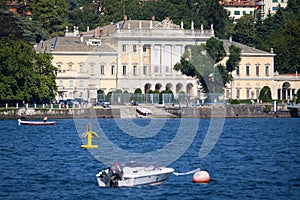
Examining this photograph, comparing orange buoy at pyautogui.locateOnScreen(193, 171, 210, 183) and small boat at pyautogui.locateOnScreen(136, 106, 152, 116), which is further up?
small boat at pyautogui.locateOnScreen(136, 106, 152, 116)

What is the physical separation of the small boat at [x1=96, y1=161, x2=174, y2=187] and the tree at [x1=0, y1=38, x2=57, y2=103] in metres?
57.2

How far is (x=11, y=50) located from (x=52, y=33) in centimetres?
4049

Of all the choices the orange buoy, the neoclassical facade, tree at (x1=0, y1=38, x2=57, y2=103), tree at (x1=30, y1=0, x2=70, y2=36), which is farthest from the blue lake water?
tree at (x1=30, y1=0, x2=70, y2=36)

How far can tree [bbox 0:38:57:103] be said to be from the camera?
105500mm

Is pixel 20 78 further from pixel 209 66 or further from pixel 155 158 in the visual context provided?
pixel 155 158

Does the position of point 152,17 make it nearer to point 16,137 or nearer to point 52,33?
point 52,33

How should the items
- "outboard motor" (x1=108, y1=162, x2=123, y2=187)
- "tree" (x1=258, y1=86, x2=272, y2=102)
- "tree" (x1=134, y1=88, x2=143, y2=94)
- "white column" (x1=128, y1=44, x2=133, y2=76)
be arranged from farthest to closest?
"white column" (x1=128, y1=44, x2=133, y2=76)
"tree" (x1=134, y1=88, x2=143, y2=94)
"tree" (x1=258, y1=86, x2=272, y2=102)
"outboard motor" (x1=108, y1=162, x2=123, y2=187)

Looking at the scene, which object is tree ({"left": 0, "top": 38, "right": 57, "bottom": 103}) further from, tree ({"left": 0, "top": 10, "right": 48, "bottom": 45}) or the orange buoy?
the orange buoy

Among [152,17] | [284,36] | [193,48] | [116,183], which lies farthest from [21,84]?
[116,183]

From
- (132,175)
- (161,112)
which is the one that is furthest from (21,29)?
(132,175)

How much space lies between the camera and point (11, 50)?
355 ft

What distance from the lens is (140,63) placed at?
134 meters

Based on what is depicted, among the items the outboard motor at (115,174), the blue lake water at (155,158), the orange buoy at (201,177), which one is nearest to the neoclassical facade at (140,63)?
the blue lake water at (155,158)

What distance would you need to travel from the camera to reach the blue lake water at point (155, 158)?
47188mm
